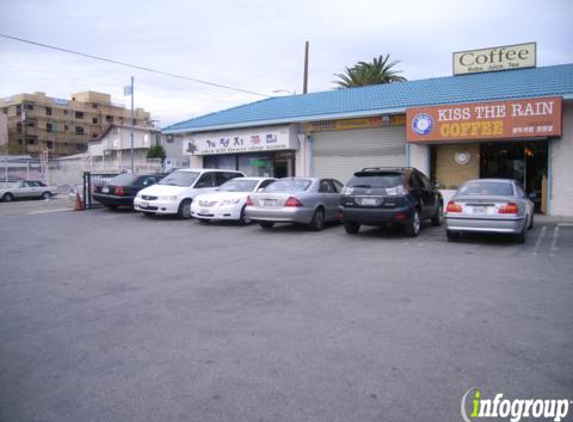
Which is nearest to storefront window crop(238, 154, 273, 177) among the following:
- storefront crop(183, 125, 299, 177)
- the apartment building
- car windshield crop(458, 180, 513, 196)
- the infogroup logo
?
storefront crop(183, 125, 299, 177)

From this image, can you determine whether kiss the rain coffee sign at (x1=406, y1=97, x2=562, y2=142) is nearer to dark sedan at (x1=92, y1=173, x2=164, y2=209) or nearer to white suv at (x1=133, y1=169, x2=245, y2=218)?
white suv at (x1=133, y1=169, x2=245, y2=218)

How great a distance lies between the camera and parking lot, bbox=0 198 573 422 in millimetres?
3523

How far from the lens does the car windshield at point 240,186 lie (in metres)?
15.1

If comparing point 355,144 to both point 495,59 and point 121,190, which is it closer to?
point 495,59

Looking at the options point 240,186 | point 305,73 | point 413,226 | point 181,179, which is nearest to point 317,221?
point 413,226

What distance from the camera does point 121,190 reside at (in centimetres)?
1800

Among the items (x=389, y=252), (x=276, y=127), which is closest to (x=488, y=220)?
(x=389, y=252)

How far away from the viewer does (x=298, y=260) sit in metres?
8.88

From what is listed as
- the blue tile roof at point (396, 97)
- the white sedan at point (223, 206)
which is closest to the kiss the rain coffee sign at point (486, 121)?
the blue tile roof at point (396, 97)

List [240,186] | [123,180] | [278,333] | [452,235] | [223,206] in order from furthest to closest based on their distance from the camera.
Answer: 1. [123,180]
2. [240,186]
3. [223,206]
4. [452,235]
5. [278,333]

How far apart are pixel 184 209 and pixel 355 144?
24.8 ft

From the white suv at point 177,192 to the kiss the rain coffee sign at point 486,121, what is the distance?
23.5 ft

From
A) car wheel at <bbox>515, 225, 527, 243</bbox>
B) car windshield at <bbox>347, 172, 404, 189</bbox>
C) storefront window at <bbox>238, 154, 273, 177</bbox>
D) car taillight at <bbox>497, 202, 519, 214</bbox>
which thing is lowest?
car wheel at <bbox>515, 225, 527, 243</bbox>

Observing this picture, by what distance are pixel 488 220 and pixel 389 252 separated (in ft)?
7.67
